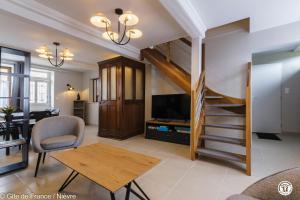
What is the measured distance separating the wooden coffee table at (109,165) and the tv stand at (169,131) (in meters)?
2.29

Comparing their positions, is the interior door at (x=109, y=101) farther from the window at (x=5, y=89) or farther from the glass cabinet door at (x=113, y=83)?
the window at (x=5, y=89)

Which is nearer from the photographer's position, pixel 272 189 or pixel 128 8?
pixel 272 189

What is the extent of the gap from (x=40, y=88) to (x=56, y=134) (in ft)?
16.1

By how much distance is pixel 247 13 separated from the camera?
2.41 meters

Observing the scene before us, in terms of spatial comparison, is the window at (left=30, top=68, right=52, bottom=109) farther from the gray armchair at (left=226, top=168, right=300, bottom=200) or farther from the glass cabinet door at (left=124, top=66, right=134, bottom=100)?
the gray armchair at (left=226, top=168, right=300, bottom=200)

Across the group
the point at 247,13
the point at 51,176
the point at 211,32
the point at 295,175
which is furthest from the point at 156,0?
the point at 51,176

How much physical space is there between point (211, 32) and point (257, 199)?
11.1 feet

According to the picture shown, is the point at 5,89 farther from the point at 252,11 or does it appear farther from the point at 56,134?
the point at 252,11

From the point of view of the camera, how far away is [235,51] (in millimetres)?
3168

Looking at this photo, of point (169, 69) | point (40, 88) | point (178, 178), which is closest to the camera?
point (178, 178)

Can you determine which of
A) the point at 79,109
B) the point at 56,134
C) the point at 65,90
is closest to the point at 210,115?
the point at 56,134

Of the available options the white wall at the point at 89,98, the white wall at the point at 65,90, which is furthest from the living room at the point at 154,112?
the white wall at the point at 65,90

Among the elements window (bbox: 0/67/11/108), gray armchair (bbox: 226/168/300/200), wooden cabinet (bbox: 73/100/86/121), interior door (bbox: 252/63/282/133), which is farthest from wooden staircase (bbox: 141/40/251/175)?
wooden cabinet (bbox: 73/100/86/121)

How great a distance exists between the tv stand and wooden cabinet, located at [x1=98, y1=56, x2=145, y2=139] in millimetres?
605
